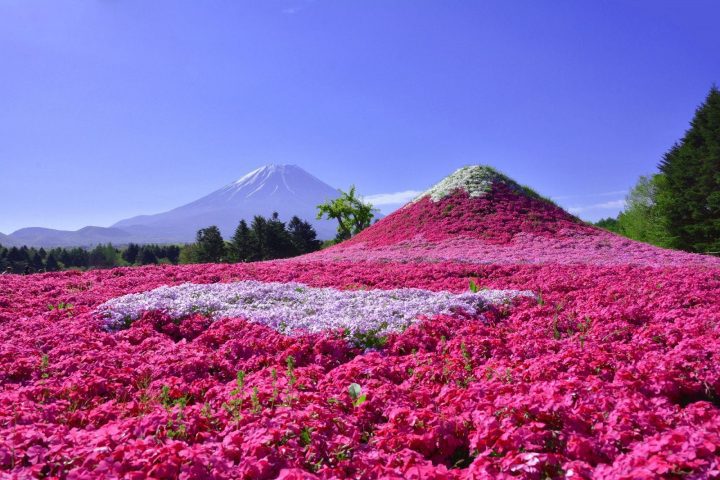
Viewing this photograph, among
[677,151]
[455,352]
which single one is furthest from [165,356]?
[677,151]

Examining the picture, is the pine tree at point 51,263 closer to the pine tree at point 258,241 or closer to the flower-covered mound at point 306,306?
the pine tree at point 258,241

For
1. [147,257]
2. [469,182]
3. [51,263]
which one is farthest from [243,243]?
[469,182]

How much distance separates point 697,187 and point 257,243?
198ft

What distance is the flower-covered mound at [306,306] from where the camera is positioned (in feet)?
37.1

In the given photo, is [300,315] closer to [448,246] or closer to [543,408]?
[543,408]

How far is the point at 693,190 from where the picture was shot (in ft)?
163

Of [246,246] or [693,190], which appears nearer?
[693,190]

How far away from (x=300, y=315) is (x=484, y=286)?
768cm

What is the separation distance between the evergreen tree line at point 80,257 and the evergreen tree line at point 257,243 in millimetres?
Answer: 24036

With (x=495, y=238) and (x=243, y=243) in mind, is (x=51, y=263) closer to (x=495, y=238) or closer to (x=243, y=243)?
(x=243, y=243)

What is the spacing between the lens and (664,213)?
54156 millimetres

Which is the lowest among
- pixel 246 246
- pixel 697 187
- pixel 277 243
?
pixel 246 246

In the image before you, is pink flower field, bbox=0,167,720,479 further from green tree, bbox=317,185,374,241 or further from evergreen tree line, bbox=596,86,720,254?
green tree, bbox=317,185,374,241

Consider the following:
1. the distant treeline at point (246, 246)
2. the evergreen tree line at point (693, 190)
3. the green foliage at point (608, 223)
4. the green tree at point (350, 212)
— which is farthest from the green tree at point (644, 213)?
the distant treeline at point (246, 246)
